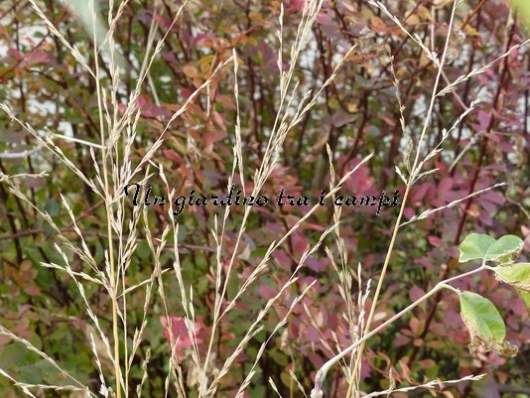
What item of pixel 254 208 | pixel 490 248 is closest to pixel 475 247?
pixel 490 248

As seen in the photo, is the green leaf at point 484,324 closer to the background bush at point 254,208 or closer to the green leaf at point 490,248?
the green leaf at point 490,248

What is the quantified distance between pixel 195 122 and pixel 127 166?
634 mm

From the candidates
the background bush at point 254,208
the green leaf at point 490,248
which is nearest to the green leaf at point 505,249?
the green leaf at point 490,248

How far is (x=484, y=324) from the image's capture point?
780 mm

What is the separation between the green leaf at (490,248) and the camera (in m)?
0.81

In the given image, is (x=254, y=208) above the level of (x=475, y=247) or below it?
below

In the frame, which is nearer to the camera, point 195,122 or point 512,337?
point 195,122

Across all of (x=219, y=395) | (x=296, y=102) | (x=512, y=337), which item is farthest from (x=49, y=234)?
(x=296, y=102)

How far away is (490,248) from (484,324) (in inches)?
3.8

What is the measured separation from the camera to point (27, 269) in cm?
169

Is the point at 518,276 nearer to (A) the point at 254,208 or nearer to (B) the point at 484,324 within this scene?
(B) the point at 484,324

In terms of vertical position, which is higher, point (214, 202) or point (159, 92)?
point (159, 92)

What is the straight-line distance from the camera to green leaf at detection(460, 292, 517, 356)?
777 mm

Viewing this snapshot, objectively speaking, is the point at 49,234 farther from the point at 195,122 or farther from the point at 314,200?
the point at 314,200
